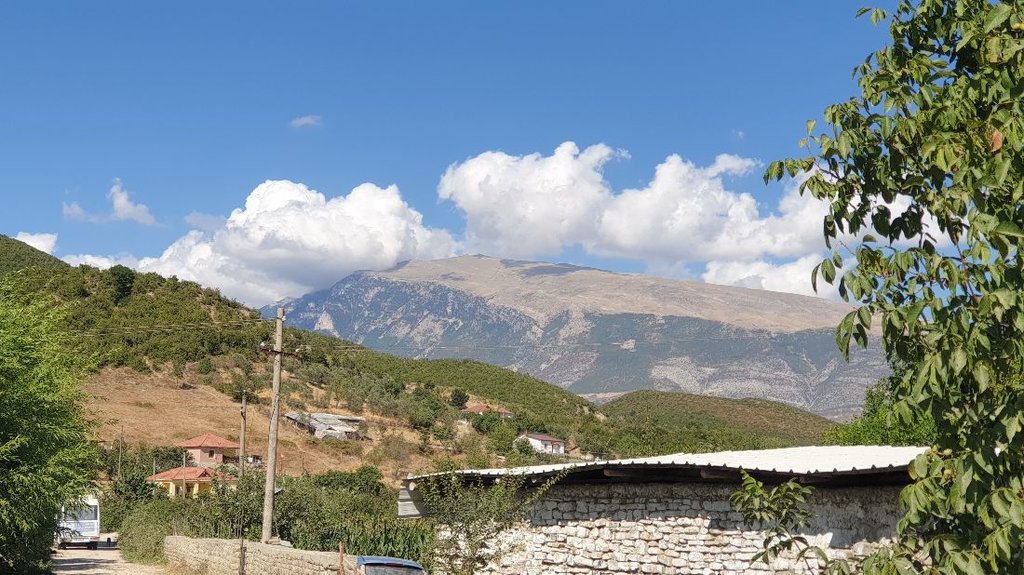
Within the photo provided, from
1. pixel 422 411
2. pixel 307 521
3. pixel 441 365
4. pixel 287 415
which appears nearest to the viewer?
pixel 307 521

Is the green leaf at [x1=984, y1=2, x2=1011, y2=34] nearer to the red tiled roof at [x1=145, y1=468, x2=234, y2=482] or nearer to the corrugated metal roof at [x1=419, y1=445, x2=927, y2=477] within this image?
the corrugated metal roof at [x1=419, y1=445, x2=927, y2=477]

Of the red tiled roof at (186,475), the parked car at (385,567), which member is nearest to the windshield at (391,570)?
the parked car at (385,567)

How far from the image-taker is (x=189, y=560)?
31.5 m

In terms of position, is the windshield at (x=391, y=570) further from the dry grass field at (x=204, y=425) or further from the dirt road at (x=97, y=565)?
the dry grass field at (x=204, y=425)

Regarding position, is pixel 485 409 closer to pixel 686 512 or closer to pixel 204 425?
pixel 204 425

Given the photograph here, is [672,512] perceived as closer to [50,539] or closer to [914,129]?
[914,129]

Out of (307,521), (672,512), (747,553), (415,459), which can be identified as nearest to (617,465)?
(672,512)

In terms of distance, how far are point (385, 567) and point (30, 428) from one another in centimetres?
726

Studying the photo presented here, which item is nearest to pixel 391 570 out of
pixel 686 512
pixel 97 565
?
pixel 686 512

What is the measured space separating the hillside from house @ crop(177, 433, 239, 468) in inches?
70.7

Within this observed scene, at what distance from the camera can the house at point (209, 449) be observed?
6531 centimetres

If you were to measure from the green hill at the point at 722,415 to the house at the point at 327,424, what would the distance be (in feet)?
148

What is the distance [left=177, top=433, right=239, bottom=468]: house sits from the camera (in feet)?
214

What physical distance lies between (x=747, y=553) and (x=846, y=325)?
10115 mm
